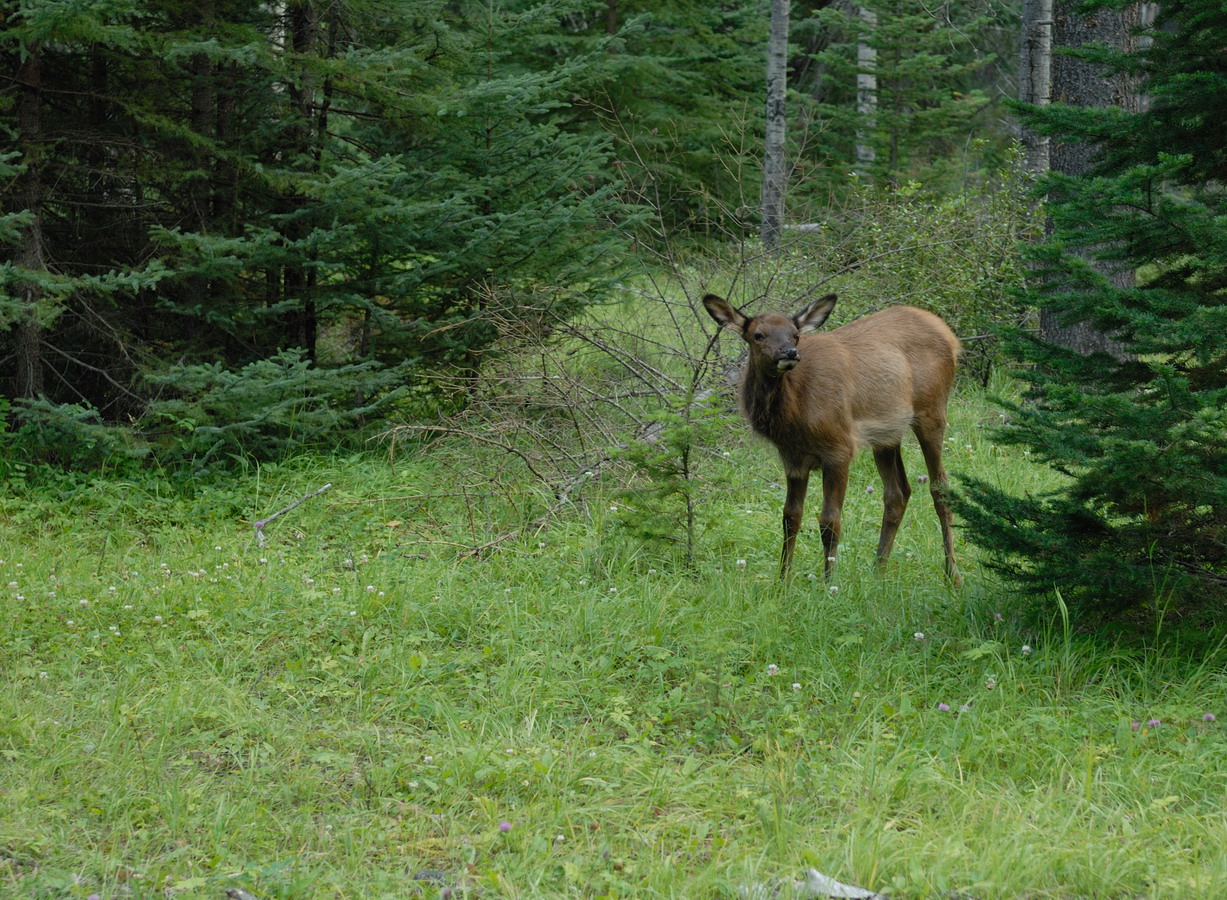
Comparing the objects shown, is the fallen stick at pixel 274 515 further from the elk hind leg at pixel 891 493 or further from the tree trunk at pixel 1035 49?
the tree trunk at pixel 1035 49

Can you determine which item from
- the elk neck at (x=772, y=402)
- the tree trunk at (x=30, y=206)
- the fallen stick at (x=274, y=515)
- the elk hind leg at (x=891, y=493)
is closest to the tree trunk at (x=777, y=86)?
the elk hind leg at (x=891, y=493)

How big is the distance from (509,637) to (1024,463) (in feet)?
16.8

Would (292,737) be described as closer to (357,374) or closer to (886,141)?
(357,374)

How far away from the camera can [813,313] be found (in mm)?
7094

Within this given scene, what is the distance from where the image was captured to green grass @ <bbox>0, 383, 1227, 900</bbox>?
397 centimetres

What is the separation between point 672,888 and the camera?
375 centimetres

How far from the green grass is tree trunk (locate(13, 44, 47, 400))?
1.93m

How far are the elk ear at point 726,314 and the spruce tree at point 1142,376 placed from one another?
1805 millimetres

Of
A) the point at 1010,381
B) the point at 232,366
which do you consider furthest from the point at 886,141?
the point at 232,366

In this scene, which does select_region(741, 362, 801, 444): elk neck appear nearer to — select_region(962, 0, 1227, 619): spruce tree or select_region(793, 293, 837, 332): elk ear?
select_region(793, 293, 837, 332): elk ear

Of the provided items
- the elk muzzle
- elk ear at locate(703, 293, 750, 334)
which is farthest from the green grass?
elk ear at locate(703, 293, 750, 334)

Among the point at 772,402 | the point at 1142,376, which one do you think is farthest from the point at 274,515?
the point at 1142,376

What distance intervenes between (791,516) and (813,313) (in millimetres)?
1257

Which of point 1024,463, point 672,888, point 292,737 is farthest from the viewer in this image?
point 1024,463
